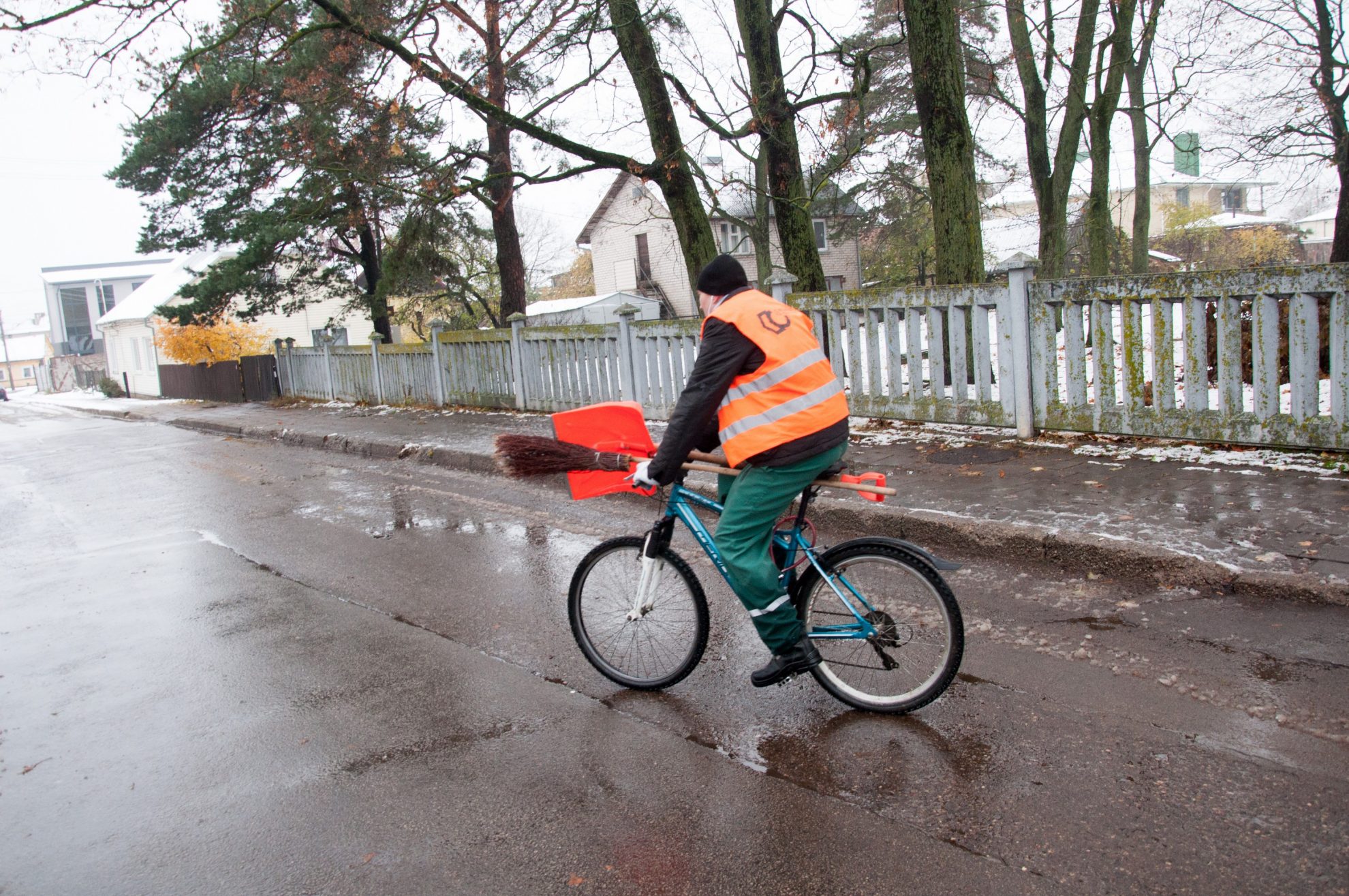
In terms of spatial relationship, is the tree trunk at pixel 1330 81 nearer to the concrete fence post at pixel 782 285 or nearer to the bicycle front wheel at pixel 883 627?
the concrete fence post at pixel 782 285

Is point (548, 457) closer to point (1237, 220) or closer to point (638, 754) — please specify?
point (638, 754)

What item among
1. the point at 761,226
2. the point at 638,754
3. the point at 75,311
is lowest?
the point at 638,754

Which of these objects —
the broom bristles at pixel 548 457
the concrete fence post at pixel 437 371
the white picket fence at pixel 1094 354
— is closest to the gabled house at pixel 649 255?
the concrete fence post at pixel 437 371

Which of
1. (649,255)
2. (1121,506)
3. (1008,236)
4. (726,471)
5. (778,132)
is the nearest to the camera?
(726,471)

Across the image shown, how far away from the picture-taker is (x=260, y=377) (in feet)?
86.3

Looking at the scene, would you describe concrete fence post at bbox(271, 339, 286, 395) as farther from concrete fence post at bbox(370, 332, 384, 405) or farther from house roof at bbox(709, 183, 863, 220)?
house roof at bbox(709, 183, 863, 220)

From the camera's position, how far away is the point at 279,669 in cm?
498

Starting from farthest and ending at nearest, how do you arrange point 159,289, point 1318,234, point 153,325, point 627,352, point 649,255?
point 1318,234, point 649,255, point 159,289, point 153,325, point 627,352

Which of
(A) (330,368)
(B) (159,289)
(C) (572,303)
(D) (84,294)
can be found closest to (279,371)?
(A) (330,368)

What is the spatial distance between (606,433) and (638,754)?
1387 millimetres

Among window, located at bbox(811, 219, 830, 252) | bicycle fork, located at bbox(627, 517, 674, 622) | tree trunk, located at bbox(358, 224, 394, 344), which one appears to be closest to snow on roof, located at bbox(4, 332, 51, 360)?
window, located at bbox(811, 219, 830, 252)

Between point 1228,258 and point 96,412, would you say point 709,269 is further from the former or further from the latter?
point 1228,258

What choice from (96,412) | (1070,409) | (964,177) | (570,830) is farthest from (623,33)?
(96,412)

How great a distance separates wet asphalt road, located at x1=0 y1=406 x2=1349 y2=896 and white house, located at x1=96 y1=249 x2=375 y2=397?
35634mm
